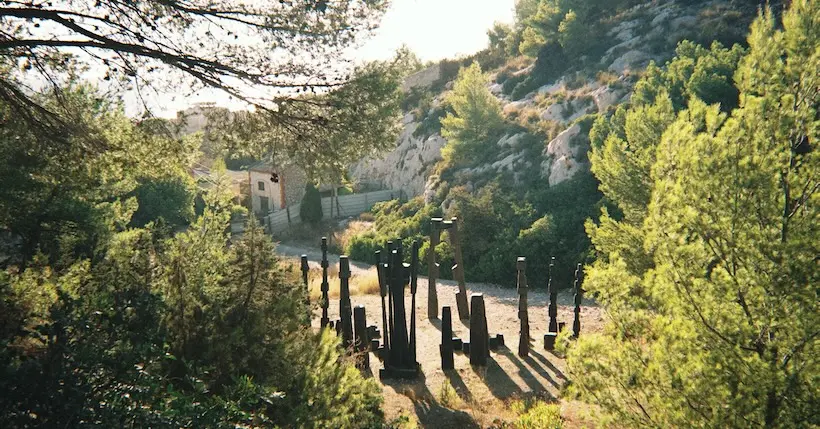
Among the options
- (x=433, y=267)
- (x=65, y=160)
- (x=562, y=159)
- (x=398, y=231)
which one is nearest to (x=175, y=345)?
(x=65, y=160)

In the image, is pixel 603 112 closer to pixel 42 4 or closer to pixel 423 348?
pixel 423 348

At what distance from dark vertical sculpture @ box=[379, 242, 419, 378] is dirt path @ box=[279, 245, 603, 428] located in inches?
9.8

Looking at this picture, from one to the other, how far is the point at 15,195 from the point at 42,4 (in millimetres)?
3045

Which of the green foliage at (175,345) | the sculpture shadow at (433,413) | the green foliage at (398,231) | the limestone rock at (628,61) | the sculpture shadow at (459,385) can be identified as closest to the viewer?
the green foliage at (175,345)

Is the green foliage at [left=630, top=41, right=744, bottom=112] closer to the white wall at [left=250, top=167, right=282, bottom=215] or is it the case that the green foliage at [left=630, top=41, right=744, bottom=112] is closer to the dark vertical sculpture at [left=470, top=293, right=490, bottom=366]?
the dark vertical sculpture at [left=470, top=293, right=490, bottom=366]

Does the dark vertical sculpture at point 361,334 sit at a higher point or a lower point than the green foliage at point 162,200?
lower

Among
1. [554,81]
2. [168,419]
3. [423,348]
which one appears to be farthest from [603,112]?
[168,419]

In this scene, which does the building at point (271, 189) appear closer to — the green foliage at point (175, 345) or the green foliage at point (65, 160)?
the green foliage at point (65, 160)

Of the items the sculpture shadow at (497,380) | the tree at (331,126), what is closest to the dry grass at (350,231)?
the sculpture shadow at (497,380)

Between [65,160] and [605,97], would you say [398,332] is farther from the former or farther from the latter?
[605,97]

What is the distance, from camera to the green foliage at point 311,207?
31844 mm

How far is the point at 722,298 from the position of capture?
189 inches

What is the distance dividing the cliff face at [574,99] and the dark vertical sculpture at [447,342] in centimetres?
1445

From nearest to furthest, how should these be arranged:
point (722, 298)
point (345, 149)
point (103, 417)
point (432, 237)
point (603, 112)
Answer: point (103, 417), point (722, 298), point (345, 149), point (432, 237), point (603, 112)
